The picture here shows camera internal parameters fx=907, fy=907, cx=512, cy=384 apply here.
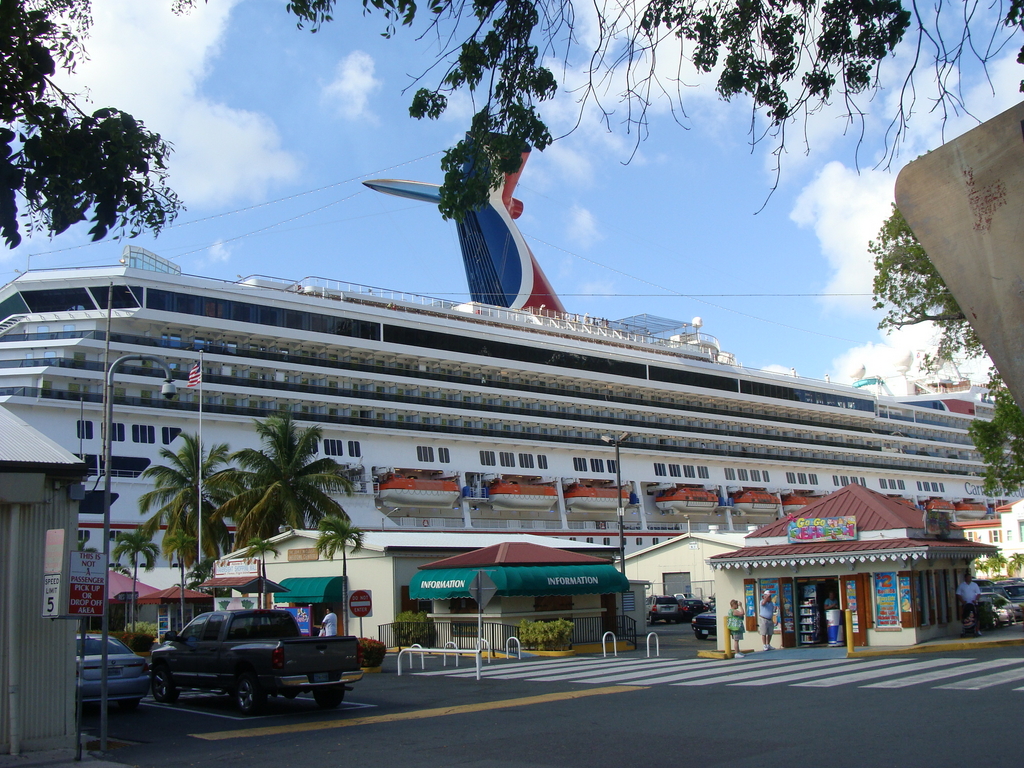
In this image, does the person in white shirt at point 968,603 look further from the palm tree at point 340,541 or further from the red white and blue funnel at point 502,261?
the red white and blue funnel at point 502,261

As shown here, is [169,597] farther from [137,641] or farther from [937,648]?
[937,648]

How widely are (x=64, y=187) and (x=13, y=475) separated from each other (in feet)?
18.6

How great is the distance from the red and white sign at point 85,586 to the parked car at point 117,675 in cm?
486

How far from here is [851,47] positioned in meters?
7.47

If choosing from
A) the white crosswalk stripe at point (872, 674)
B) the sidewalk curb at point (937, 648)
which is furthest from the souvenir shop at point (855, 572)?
the white crosswalk stripe at point (872, 674)

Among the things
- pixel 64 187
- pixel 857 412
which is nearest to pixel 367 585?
pixel 64 187

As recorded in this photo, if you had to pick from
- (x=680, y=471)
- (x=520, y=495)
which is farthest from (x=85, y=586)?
(x=680, y=471)

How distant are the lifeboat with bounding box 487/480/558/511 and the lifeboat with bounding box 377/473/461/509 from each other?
3.19 metres

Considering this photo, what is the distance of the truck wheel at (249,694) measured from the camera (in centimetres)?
1545

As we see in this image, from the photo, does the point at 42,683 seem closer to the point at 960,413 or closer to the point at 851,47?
the point at 851,47

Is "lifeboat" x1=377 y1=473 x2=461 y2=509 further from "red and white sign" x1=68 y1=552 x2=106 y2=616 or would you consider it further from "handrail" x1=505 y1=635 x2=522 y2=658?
"red and white sign" x1=68 y1=552 x2=106 y2=616

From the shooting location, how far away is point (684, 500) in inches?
2601

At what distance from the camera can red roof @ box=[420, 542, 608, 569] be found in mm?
26692

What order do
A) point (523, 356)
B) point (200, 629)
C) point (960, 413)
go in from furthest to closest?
1. point (960, 413)
2. point (523, 356)
3. point (200, 629)
